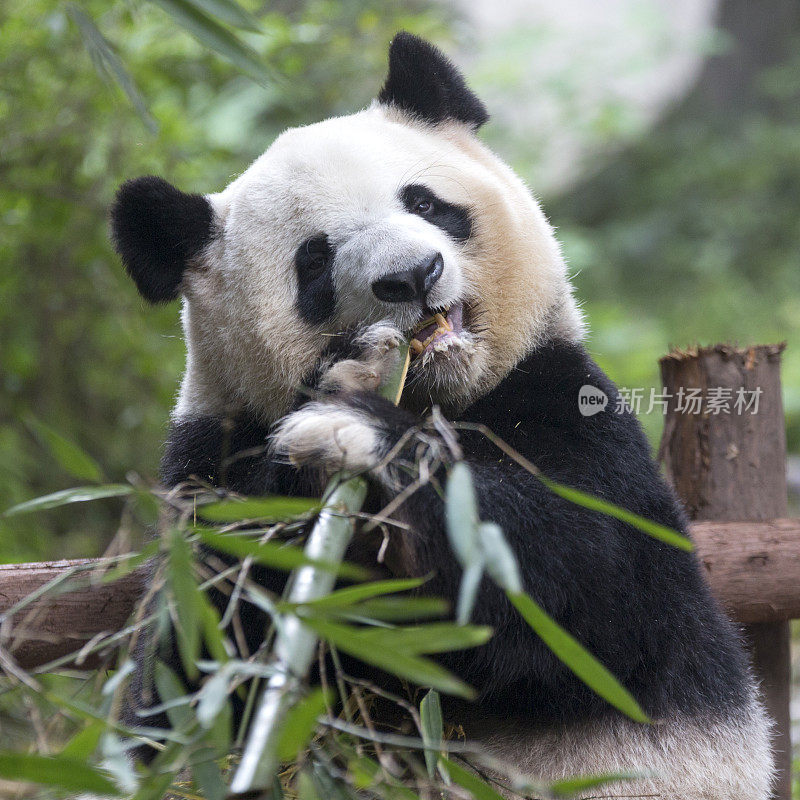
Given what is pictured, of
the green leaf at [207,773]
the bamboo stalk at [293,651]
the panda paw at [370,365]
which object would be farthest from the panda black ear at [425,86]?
the green leaf at [207,773]

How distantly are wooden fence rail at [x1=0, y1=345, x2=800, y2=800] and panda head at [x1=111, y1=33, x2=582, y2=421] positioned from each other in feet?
3.50

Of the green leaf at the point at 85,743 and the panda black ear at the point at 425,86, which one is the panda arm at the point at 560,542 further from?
the panda black ear at the point at 425,86

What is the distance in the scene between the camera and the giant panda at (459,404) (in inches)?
84.4

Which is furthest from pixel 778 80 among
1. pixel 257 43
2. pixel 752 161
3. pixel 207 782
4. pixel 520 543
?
pixel 207 782

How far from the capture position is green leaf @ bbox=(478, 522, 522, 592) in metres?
1.35

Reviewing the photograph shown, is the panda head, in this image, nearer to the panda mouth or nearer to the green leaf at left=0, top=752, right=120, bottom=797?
the panda mouth

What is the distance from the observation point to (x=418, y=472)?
1943 millimetres

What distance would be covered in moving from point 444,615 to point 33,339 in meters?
4.62

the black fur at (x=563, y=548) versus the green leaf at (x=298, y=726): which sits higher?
the black fur at (x=563, y=548)

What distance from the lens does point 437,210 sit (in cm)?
273

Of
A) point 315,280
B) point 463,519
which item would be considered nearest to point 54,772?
point 463,519

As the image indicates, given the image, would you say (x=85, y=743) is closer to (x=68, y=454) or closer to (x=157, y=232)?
(x=68, y=454)

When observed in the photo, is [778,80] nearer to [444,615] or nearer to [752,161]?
[752,161]

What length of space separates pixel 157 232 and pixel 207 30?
0.80m
